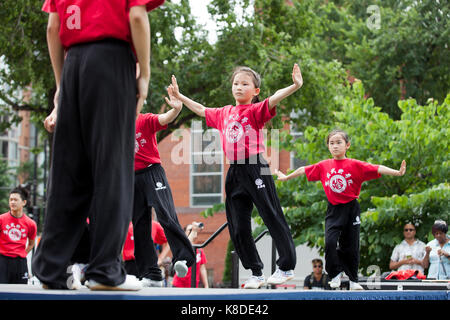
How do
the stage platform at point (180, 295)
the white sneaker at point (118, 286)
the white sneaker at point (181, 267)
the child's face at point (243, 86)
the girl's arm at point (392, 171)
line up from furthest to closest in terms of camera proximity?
the girl's arm at point (392, 171)
the white sneaker at point (181, 267)
the child's face at point (243, 86)
the white sneaker at point (118, 286)
the stage platform at point (180, 295)

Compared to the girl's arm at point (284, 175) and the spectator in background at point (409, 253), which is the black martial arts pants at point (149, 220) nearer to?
the girl's arm at point (284, 175)

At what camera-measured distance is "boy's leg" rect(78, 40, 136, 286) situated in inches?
142

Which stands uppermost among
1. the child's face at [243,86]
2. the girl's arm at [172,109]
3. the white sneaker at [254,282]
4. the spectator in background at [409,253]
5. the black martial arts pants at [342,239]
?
the child's face at [243,86]

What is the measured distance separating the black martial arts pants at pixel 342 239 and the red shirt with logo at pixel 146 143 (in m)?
1.97

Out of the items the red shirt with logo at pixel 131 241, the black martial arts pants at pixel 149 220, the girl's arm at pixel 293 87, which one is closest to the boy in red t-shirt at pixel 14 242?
the red shirt with logo at pixel 131 241

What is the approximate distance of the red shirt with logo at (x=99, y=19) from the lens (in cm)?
370

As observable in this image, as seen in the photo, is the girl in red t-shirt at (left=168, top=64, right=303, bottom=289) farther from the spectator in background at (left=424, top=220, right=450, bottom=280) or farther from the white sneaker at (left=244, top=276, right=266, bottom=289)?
the spectator in background at (left=424, top=220, right=450, bottom=280)

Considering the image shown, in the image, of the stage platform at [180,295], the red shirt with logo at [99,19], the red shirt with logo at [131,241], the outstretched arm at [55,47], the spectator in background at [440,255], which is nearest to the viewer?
the stage platform at [180,295]

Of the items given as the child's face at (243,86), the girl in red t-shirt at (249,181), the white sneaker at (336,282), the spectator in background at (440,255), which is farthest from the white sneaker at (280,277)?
the spectator in background at (440,255)

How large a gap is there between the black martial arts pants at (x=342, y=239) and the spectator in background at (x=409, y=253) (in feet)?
10.7

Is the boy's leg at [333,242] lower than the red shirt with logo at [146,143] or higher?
lower

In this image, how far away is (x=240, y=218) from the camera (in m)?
6.19

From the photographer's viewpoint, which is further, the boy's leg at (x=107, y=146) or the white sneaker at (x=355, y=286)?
the white sneaker at (x=355, y=286)
